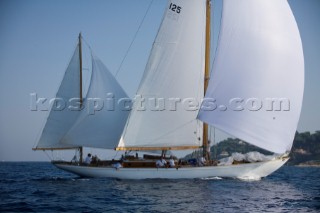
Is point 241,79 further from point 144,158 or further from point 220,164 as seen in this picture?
point 144,158

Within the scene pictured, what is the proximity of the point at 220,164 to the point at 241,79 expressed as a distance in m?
6.86

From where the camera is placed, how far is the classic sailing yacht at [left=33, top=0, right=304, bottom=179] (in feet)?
99.3

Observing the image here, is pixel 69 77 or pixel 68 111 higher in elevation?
pixel 69 77

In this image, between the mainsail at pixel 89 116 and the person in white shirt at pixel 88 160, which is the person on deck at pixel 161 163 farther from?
the person in white shirt at pixel 88 160

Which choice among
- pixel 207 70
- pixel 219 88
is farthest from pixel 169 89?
pixel 219 88

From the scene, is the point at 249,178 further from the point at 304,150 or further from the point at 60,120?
the point at 304,150

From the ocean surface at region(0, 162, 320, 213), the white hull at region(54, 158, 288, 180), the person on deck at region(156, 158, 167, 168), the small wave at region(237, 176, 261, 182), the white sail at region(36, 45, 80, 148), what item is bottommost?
the ocean surface at region(0, 162, 320, 213)

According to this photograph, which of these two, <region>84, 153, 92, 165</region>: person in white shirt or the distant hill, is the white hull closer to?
<region>84, 153, 92, 165</region>: person in white shirt

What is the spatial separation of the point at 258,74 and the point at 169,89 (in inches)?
283

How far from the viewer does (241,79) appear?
99.4ft

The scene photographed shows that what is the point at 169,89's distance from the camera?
109 feet

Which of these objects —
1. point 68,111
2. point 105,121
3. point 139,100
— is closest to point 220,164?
point 139,100

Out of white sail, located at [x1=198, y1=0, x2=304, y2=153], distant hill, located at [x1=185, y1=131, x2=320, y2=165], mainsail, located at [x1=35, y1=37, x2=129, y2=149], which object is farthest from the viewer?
distant hill, located at [x1=185, y1=131, x2=320, y2=165]

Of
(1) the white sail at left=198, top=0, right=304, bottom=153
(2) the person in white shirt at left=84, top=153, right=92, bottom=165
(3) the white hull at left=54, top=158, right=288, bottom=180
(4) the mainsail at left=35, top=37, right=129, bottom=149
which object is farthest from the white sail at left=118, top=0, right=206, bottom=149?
(2) the person in white shirt at left=84, top=153, right=92, bottom=165
